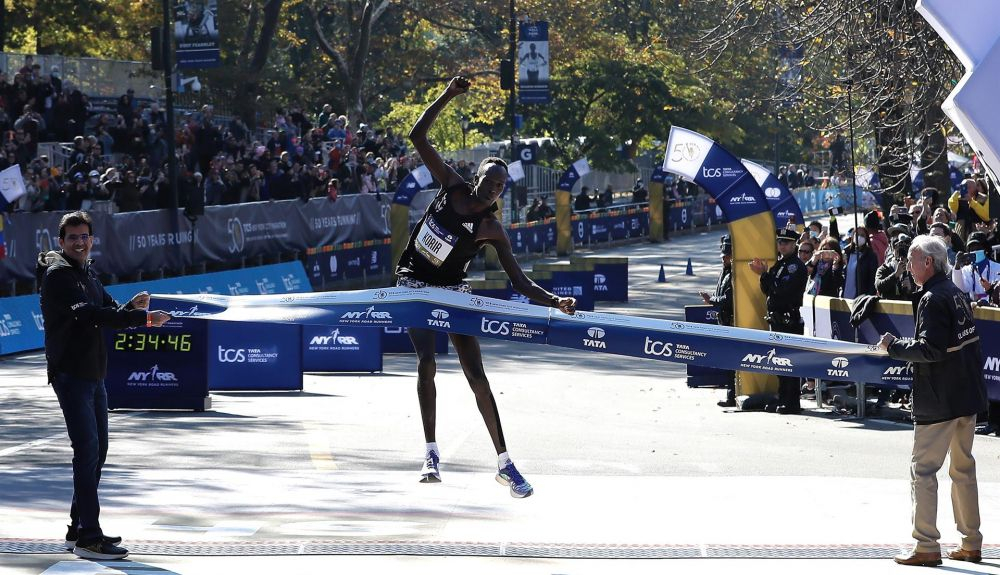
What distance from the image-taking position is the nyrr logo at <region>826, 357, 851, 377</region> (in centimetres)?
1109

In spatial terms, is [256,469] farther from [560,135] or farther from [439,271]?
[560,135]

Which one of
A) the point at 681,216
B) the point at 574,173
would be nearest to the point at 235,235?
the point at 574,173

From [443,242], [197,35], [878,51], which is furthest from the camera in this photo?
[197,35]

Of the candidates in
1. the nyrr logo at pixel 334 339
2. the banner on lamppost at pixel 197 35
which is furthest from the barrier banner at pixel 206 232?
the nyrr logo at pixel 334 339

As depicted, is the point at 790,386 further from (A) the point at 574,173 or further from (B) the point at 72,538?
(A) the point at 574,173

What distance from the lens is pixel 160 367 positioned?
16.2 meters

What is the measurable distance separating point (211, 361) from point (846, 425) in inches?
290

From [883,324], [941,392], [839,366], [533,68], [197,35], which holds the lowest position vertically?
[883,324]

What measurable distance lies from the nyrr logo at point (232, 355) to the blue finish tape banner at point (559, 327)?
258 inches

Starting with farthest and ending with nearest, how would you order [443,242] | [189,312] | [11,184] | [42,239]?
[42,239]
[11,184]
[189,312]
[443,242]

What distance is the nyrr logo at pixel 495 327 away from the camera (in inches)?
396

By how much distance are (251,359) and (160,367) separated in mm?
2041

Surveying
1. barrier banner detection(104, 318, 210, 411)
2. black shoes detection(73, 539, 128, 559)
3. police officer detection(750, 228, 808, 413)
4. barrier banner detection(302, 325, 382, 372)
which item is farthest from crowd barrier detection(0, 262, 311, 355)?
black shoes detection(73, 539, 128, 559)

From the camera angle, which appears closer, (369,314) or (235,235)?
(369,314)
